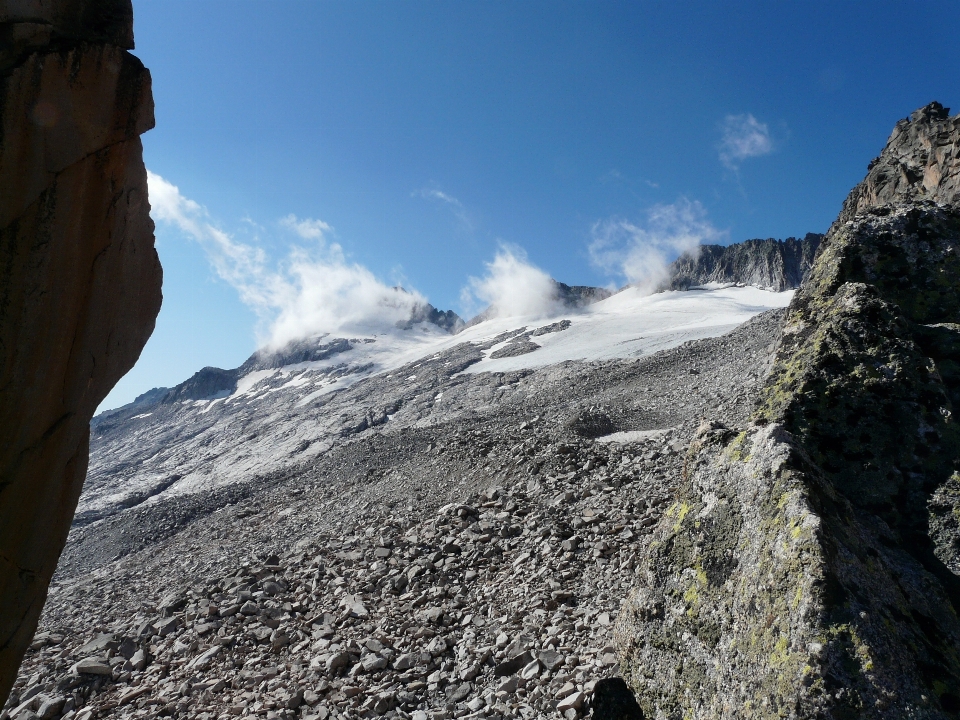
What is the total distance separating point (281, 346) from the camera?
4906 inches

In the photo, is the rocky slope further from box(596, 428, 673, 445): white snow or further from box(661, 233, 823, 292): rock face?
box(661, 233, 823, 292): rock face

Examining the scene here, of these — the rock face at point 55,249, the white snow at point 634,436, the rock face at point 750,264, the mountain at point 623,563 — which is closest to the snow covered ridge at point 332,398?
the rock face at point 750,264

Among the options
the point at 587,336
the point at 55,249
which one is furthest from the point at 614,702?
the point at 587,336

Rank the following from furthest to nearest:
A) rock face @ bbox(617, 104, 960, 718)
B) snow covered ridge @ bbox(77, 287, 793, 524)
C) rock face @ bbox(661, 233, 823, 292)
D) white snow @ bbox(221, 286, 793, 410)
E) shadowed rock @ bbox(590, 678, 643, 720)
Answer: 1. rock face @ bbox(661, 233, 823, 292)
2. white snow @ bbox(221, 286, 793, 410)
3. snow covered ridge @ bbox(77, 287, 793, 524)
4. shadowed rock @ bbox(590, 678, 643, 720)
5. rock face @ bbox(617, 104, 960, 718)

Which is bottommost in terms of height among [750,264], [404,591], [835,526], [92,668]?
[92,668]

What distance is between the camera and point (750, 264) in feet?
408

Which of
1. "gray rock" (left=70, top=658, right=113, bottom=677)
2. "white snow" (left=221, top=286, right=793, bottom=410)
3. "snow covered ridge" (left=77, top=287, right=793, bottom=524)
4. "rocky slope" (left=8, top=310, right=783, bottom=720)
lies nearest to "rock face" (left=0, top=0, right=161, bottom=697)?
"rocky slope" (left=8, top=310, right=783, bottom=720)

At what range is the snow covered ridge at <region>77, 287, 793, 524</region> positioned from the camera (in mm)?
46156

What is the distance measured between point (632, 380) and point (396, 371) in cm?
4603

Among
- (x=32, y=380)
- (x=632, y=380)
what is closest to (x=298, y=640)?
(x=32, y=380)

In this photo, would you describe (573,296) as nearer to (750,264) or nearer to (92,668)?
Answer: (750,264)

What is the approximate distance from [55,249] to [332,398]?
6348 cm

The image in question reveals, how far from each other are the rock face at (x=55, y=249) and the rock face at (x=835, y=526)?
241 inches

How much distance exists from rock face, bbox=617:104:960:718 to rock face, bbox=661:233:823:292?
372 ft
